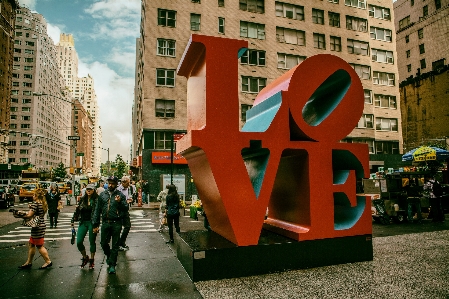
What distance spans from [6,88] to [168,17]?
60561 millimetres

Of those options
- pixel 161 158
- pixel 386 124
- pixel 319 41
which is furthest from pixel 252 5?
pixel 386 124

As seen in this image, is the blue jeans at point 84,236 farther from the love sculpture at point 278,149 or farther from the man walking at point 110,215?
the love sculpture at point 278,149

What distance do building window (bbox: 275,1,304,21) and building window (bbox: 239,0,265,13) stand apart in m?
1.98

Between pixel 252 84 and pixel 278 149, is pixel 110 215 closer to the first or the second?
pixel 278 149

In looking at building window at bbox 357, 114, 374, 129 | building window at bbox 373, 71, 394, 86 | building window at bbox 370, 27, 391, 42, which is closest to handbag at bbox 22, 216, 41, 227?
building window at bbox 357, 114, 374, 129

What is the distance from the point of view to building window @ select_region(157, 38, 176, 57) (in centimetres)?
2977

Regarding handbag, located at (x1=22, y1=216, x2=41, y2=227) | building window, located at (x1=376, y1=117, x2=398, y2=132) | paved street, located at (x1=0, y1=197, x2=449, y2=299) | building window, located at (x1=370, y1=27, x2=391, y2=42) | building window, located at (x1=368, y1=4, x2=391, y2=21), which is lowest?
paved street, located at (x1=0, y1=197, x2=449, y2=299)

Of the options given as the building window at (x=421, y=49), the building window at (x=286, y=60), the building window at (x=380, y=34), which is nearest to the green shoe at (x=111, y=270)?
the building window at (x=286, y=60)

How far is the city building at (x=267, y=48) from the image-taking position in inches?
1156

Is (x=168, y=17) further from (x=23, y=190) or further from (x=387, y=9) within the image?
(x=387, y=9)

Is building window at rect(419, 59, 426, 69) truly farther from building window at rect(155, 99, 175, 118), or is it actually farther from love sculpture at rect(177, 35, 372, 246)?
love sculpture at rect(177, 35, 372, 246)

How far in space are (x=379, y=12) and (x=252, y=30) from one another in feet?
63.7

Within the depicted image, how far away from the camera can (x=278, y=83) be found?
7582 mm

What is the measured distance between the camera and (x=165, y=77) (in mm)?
29719
